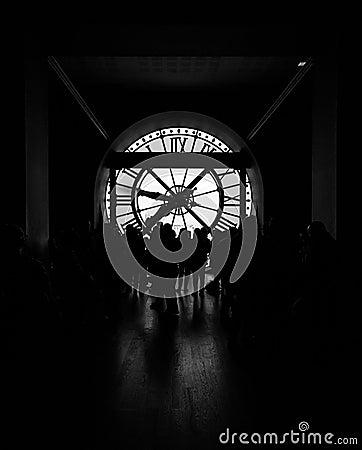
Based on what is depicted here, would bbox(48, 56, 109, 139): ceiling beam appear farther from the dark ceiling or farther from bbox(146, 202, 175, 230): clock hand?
bbox(146, 202, 175, 230): clock hand

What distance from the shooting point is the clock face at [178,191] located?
15008 mm

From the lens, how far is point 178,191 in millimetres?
15766

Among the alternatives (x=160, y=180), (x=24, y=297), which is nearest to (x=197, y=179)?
(x=160, y=180)

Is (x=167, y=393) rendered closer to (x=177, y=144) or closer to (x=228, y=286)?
(x=228, y=286)

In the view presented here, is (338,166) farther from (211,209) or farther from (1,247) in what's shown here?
(211,209)

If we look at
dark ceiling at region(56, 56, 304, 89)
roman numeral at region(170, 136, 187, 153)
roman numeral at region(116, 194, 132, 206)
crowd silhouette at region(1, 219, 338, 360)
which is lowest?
crowd silhouette at region(1, 219, 338, 360)

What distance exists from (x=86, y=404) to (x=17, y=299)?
944mm

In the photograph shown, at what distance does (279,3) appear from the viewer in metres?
6.18

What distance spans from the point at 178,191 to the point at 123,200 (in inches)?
55.8

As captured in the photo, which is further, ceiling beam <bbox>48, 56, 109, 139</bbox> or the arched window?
the arched window

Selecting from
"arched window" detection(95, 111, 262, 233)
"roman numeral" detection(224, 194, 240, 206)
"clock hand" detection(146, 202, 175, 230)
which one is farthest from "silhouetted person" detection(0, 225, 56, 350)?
"roman numeral" detection(224, 194, 240, 206)

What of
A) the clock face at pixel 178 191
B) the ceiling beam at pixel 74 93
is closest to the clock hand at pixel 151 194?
the clock face at pixel 178 191

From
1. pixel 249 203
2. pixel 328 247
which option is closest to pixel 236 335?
pixel 328 247

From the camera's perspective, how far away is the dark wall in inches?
440
